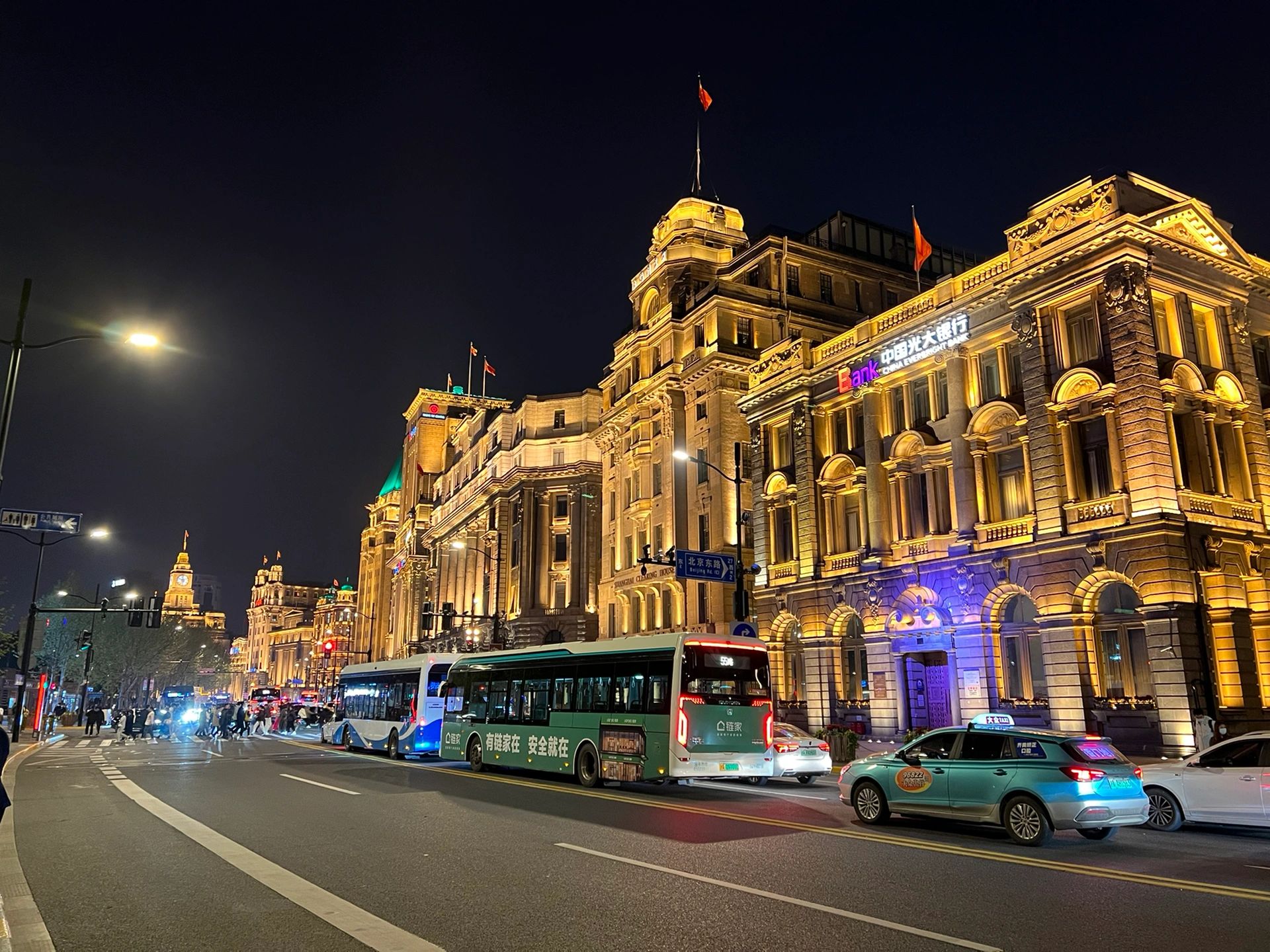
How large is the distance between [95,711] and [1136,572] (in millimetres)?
50454

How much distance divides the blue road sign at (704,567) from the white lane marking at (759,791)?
6.92 metres

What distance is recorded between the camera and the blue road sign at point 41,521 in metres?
18.9

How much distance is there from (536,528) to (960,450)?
4480cm

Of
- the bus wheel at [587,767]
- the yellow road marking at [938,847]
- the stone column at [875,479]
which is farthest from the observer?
the stone column at [875,479]

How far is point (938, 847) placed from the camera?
1144 cm

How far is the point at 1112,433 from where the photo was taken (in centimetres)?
2688

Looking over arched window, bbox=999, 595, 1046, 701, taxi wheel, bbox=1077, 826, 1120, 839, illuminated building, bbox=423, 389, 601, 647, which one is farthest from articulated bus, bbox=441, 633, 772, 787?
illuminated building, bbox=423, 389, 601, 647

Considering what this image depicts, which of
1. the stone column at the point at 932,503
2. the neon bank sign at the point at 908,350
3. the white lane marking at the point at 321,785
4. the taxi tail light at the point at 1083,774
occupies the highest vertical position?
the neon bank sign at the point at 908,350

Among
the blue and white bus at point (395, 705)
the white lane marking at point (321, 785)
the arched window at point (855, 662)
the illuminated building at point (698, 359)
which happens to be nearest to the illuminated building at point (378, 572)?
the illuminated building at point (698, 359)

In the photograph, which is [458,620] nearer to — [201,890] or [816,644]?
[816,644]

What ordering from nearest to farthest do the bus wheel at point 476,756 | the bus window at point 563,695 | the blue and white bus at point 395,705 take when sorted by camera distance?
1. the bus window at point 563,695
2. the bus wheel at point 476,756
3. the blue and white bus at point 395,705

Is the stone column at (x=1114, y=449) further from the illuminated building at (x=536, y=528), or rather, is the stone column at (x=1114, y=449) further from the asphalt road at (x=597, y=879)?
the illuminated building at (x=536, y=528)

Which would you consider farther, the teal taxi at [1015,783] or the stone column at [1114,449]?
the stone column at [1114,449]

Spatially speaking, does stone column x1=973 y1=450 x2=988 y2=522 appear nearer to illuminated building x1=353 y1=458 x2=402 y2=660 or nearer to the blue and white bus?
the blue and white bus
